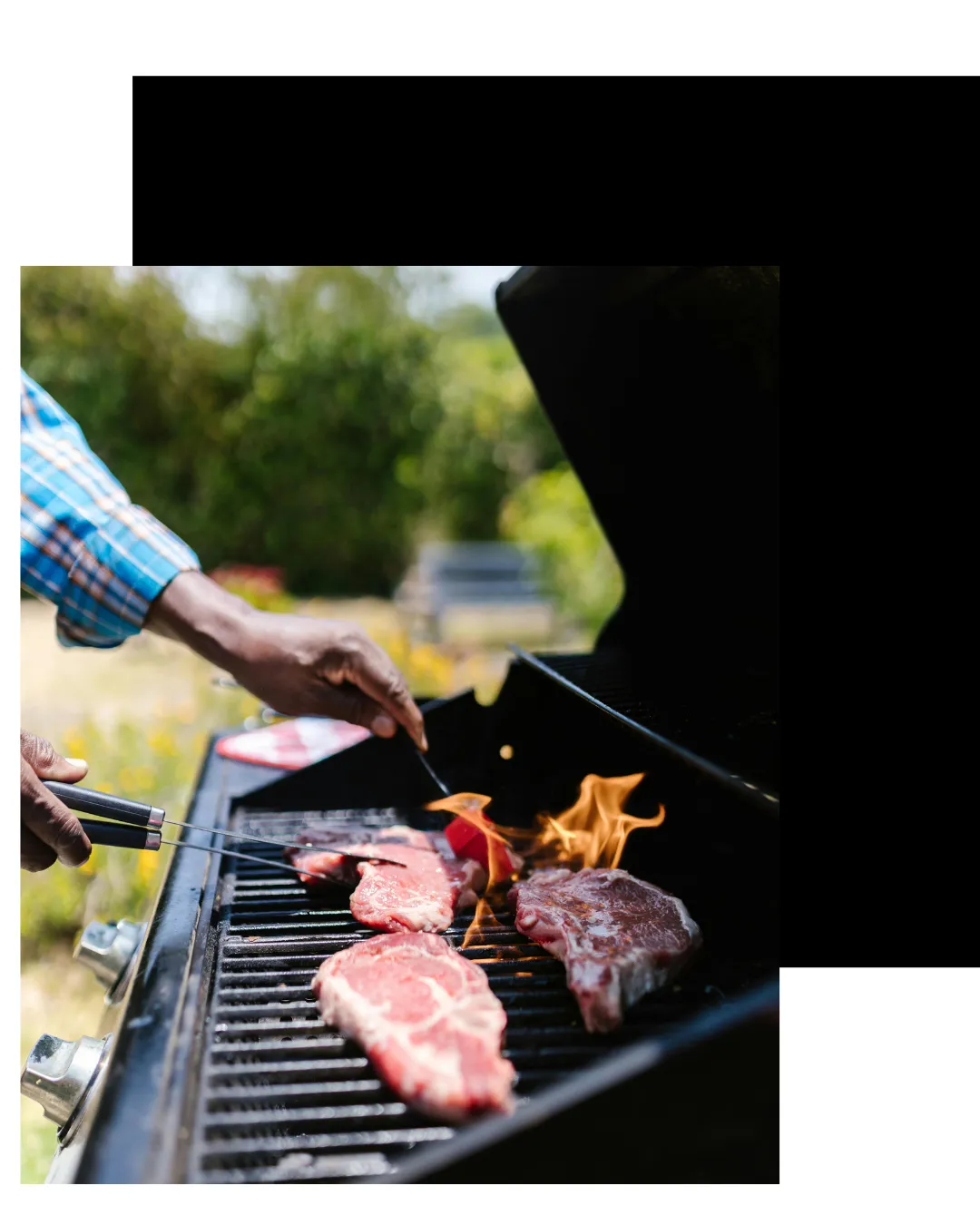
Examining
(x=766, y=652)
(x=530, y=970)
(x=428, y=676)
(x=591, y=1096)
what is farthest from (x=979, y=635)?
(x=428, y=676)

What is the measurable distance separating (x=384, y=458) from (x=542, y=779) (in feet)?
34.0

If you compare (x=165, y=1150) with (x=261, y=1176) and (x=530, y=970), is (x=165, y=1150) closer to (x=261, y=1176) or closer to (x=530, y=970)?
(x=261, y=1176)

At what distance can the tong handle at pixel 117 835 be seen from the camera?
198 centimetres

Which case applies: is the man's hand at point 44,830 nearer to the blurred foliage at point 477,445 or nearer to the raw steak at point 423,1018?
the raw steak at point 423,1018

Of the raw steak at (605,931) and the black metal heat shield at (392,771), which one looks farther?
the black metal heat shield at (392,771)

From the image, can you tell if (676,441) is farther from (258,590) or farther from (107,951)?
(258,590)

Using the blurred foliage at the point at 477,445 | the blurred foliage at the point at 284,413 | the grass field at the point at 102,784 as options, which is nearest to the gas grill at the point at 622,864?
the grass field at the point at 102,784

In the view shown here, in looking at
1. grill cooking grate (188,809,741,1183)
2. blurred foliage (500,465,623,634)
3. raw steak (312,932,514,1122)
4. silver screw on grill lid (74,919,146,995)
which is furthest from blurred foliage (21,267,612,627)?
raw steak (312,932,514,1122)

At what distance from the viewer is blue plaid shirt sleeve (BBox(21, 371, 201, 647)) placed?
255 centimetres

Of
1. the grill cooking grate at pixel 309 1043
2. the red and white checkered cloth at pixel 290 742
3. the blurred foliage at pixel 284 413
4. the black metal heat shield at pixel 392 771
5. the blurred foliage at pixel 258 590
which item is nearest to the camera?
the grill cooking grate at pixel 309 1043

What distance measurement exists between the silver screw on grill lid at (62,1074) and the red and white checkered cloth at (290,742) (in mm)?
1220

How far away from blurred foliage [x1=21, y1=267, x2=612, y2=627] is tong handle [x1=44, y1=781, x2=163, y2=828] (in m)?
9.05

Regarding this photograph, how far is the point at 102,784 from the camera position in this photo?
4.57 metres

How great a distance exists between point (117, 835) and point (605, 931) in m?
1.06
